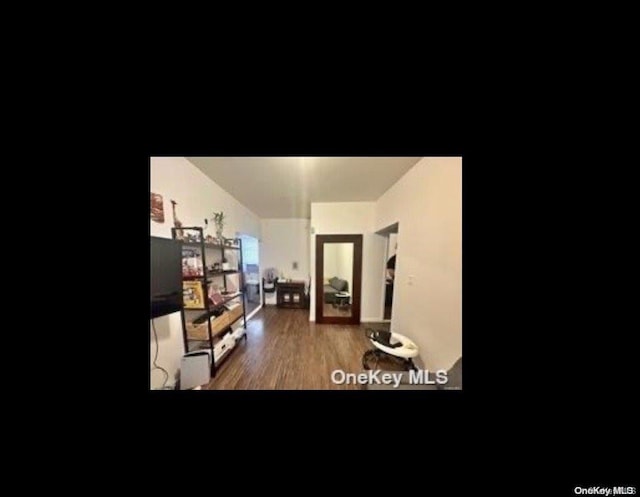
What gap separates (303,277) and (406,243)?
2.81 m

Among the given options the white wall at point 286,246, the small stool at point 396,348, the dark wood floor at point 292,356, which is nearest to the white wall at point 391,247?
the dark wood floor at point 292,356

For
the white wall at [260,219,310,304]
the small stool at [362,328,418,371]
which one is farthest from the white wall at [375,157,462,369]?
the white wall at [260,219,310,304]

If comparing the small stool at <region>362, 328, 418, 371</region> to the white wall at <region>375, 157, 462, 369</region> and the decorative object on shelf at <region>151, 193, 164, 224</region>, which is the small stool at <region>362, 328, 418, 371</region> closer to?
the white wall at <region>375, 157, 462, 369</region>

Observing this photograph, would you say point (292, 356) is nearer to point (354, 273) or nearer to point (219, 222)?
point (354, 273)

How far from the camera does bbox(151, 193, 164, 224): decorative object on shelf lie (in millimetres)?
1450

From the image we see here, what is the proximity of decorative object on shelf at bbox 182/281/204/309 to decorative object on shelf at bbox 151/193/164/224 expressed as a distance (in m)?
0.60

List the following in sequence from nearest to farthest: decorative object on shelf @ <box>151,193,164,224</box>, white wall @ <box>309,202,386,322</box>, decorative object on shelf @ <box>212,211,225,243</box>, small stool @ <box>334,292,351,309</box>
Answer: decorative object on shelf @ <box>151,193,164,224</box> → decorative object on shelf @ <box>212,211,225,243</box> → white wall @ <box>309,202,386,322</box> → small stool @ <box>334,292,351,309</box>

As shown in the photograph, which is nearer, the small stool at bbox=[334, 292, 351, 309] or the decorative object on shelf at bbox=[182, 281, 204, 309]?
the decorative object on shelf at bbox=[182, 281, 204, 309]

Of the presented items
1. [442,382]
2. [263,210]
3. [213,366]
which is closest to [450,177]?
[442,382]

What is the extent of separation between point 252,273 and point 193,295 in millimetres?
2279

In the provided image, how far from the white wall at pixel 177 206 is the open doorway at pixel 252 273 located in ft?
4.64

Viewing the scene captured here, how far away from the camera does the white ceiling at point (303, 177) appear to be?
1859 millimetres

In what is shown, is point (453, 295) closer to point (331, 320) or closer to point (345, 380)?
point (345, 380)

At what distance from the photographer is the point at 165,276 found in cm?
128
